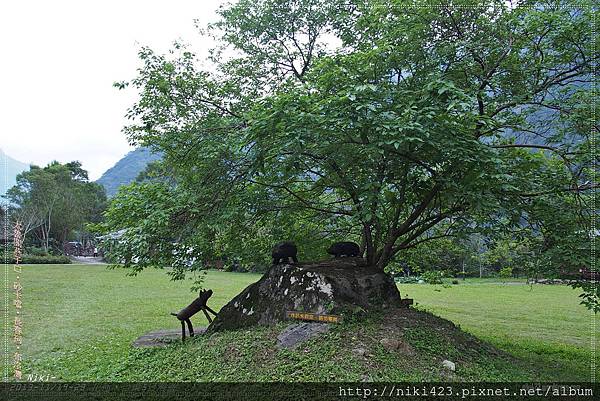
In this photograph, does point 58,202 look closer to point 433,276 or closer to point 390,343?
point 433,276

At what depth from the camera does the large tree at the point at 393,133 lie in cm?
448

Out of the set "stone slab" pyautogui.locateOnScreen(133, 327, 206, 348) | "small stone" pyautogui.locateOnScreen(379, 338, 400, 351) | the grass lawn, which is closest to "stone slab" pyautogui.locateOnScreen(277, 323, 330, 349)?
the grass lawn

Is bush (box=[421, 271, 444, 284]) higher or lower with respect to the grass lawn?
higher

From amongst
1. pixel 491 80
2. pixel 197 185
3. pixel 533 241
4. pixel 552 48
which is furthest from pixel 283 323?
pixel 552 48

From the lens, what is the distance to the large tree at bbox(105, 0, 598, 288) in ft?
14.7

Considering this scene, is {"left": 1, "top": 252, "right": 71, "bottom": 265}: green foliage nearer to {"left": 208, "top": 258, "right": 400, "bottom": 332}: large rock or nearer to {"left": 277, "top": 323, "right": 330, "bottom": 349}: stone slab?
{"left": 208, "top": 258, "right": 400, "bottom": 332}: large rock

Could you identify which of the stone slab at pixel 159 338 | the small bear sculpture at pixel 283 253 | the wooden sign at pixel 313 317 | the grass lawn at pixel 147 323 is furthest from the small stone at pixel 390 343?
the stone slab at pixel 159 338

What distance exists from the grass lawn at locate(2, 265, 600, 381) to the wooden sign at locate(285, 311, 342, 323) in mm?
469

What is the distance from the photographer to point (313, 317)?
5312 mm

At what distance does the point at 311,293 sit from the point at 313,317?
0.36m

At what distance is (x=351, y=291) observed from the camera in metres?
5.67

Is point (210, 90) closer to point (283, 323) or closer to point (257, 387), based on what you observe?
→ point (283, 323)

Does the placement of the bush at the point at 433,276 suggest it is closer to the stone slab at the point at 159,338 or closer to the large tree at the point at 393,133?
the large tree at the point at 393,133

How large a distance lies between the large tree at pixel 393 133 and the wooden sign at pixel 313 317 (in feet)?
4.31
